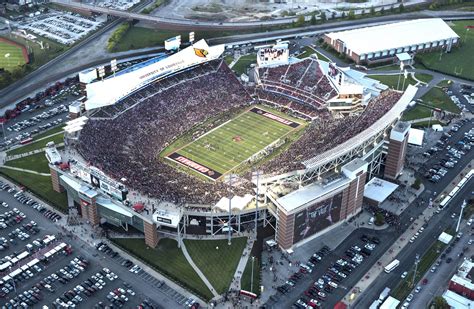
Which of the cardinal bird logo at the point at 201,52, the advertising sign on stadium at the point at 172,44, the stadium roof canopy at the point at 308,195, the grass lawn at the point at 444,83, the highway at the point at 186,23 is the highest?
the advertising sign on stadium at the point at 172,44

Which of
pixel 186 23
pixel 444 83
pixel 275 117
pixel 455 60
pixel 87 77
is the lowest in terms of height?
pixel 275 117

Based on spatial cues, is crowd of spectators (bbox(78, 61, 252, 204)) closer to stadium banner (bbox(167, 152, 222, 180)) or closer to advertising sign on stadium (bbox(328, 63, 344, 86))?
stadium banner (bbox(167, 152, 222, 180))

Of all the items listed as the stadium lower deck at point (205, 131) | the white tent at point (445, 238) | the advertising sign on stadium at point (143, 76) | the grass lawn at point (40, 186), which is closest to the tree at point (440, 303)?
the white tent at point (445, 238)

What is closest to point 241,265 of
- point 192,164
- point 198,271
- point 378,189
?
point 198,271

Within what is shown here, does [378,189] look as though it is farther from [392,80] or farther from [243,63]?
[243,63]

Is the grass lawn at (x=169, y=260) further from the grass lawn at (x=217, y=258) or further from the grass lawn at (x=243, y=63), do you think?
the grass lawn at (x=243, y=63)

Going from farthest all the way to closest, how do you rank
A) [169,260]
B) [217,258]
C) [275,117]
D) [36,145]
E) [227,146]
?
1. [275,117]
2. [227,146]
3. [36,145]
4. [217,258]
5. [169,260]
